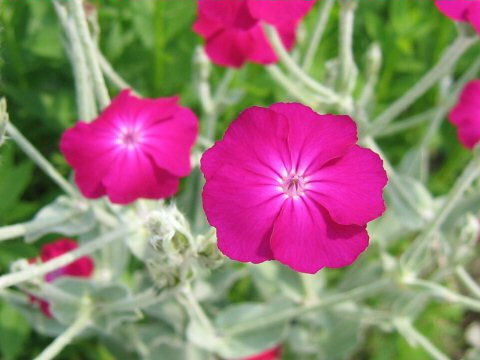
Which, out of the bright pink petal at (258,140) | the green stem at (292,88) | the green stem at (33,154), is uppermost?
the green stem at (292,88)

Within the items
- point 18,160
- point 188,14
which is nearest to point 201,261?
point 188,14

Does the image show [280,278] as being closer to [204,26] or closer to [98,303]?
[98,303]

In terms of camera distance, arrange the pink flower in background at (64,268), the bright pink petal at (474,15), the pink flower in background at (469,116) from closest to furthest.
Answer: the bright pink petal at (474,15), the pink flower in background at (469,116), the pink flower in background at (64,268)

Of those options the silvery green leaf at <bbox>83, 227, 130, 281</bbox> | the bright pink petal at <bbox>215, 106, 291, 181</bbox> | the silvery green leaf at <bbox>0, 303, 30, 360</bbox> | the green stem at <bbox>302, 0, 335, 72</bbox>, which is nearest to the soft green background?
the silvery green leaf at <bbox>0, 303, 30, 360</bbox>

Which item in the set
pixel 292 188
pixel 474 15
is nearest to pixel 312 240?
pixel 292 188

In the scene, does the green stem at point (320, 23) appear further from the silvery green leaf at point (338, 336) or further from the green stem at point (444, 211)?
the silvery green leaf at point (338, 336)

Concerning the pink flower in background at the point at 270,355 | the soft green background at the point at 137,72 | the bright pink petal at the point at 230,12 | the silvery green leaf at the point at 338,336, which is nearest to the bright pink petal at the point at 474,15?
the bright pink petal at the point at 230,12

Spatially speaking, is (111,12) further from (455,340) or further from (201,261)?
(455,340)
